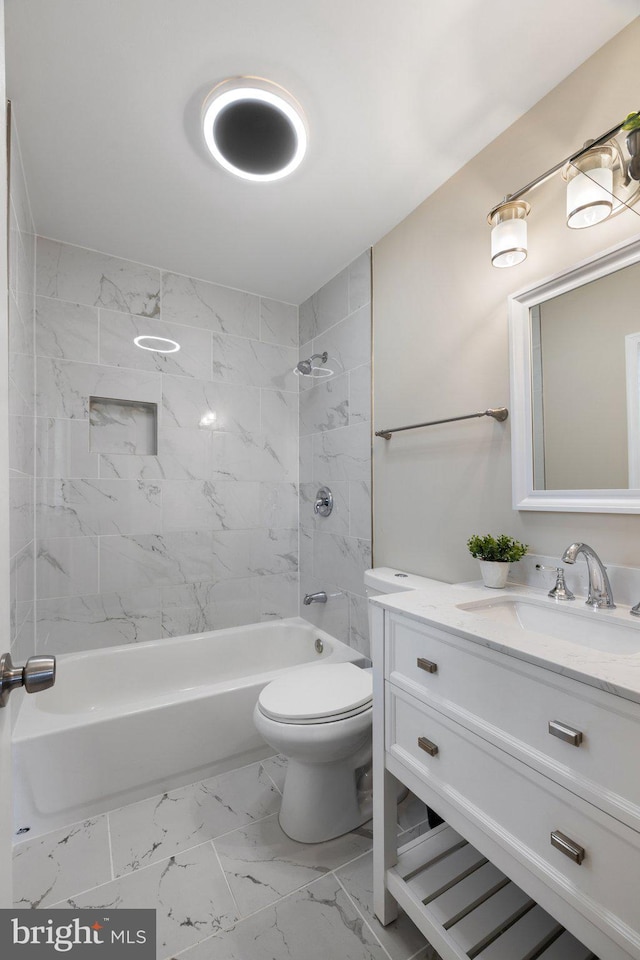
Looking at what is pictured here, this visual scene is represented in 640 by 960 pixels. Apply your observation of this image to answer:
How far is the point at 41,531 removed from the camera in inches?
82.8

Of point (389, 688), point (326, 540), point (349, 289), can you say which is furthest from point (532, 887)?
point (349, 289)

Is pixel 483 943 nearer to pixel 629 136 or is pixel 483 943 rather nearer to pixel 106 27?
pixel 629 136

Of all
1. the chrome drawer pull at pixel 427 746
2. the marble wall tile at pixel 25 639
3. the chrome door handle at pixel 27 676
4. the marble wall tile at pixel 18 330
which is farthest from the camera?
the marble wall tile at pixel 25 639

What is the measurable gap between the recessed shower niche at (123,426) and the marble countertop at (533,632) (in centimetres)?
175

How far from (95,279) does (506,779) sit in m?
2.66

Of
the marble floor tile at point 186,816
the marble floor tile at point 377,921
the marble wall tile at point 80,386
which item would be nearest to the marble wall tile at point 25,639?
the marble floor tile at point 186,816

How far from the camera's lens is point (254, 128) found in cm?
146

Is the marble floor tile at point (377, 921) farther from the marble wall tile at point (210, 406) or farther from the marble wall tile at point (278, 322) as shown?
the marble wall tile at point (278, 322)

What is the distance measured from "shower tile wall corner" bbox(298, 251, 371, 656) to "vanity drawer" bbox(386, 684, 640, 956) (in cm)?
113

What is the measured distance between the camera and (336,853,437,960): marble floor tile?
113 centimetres

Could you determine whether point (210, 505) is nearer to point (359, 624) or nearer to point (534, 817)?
point (359, 624)

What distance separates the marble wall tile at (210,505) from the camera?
2438 mm

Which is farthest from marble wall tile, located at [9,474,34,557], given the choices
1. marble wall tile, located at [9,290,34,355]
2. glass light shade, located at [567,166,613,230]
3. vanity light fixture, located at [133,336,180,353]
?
glass light shade, located at [567,166,613,230]

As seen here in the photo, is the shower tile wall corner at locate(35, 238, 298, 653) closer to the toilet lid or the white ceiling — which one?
the white ceiling
